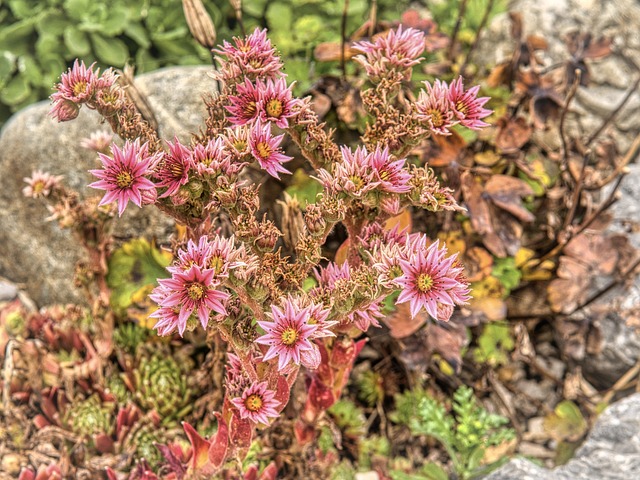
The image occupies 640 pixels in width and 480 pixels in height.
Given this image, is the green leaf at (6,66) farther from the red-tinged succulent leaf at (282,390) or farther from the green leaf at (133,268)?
the red-tinged succulent leaf at (282,390)

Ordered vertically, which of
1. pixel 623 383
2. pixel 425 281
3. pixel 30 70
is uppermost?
pixel 425 281

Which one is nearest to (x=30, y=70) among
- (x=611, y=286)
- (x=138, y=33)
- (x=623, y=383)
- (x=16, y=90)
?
(x=16, y=90)

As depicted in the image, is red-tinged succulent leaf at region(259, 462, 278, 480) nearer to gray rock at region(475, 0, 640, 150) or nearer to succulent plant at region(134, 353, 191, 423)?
succulent plant at region(134, 353, 191, 423)

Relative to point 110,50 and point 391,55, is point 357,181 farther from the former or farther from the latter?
point 110,50

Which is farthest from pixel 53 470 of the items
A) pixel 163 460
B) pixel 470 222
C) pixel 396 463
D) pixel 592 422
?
pixel 592 422

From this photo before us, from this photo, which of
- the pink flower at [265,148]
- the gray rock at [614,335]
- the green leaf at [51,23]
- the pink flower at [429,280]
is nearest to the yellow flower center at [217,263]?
the pink flower at [265,148]

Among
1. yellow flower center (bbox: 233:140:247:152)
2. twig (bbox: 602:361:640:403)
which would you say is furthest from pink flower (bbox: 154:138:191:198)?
twig (bbox: 602:361:640:403)

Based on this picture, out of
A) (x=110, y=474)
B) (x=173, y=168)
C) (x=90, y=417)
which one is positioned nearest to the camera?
(x=173, y=168)
